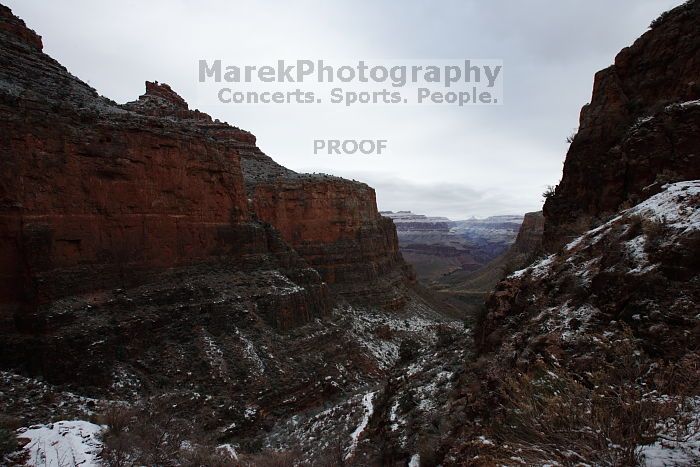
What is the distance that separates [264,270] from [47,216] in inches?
510

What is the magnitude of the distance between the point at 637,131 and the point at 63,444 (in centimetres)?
1896

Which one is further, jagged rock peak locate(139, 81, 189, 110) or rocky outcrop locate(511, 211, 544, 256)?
rocky outcrop locate(511, 211, 544, 256)

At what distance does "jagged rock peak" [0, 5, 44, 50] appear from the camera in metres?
23.0

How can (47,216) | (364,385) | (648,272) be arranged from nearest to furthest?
(648,272) < (47,216) < (364,385)

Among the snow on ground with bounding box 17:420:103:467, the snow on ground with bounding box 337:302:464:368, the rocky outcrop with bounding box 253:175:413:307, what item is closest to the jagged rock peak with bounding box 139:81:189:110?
the rocky outcrop with bounding box 253:175:413:307

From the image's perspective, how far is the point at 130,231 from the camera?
66.3 ft

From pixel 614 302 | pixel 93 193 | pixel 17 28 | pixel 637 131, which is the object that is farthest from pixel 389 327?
pixel 17 28

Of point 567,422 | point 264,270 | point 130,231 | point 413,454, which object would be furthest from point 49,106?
point 567,422

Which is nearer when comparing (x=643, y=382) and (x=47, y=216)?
(x=643, y=382)

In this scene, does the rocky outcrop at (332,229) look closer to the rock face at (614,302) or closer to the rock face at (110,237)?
the rock face at (110,237)

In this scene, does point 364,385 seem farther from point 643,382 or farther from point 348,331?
point 643,382

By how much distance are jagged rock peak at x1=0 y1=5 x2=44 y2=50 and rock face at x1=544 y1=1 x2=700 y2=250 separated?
3239 cm

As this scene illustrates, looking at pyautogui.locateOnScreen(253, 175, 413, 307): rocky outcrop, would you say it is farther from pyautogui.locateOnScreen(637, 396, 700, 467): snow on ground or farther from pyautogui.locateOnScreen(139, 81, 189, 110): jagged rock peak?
pyautogui.locateOnScreen(637, 396, 700, 467): snow on ground

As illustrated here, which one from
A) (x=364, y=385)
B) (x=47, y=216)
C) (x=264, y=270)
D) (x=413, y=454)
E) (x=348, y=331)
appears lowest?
(x=364, y=385)
